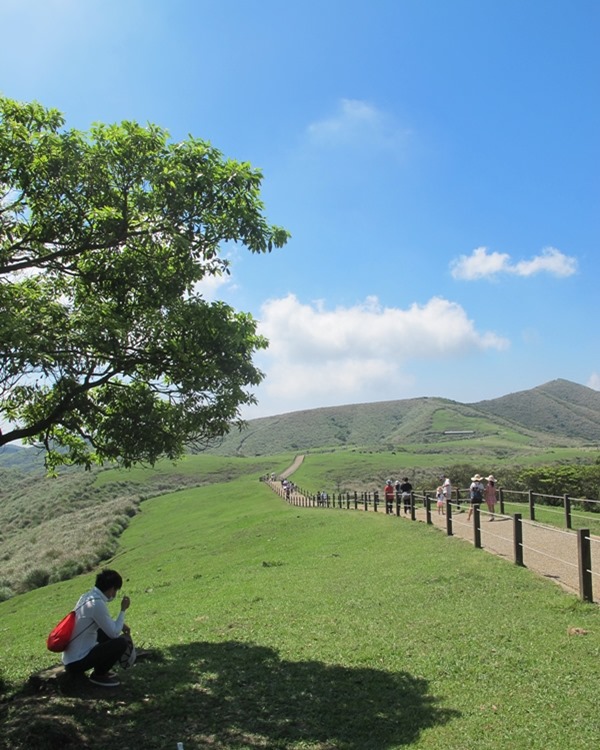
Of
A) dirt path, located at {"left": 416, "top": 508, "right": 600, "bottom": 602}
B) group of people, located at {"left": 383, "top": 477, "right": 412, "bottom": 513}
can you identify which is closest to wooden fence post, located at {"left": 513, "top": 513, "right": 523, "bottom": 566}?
dirt path, located at {"left": 416, "top": 508, "right": 600, "bottom": 602}

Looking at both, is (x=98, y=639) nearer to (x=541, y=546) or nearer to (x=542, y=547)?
(x=542, y=547)

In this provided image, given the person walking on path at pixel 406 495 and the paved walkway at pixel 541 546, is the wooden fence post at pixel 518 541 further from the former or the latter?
the person walking on path at pixel 406 495

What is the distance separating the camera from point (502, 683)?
269 inches

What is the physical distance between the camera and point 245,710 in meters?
6.58

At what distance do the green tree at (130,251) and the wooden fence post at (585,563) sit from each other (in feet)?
20.0

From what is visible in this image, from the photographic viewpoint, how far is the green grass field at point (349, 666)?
5.75 m

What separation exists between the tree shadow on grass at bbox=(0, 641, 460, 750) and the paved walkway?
15.4ft

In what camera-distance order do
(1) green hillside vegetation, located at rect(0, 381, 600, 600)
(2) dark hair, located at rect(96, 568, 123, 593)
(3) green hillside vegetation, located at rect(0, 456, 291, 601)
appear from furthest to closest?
1. (3) green hillside vegetation, located at rect(0, 456, 291, 601)
2. (1) green hillside vegetation, located at rect(0, 381, 600, 600)
3. (2) dark hair, located at rect(96, 568, 123, 593)

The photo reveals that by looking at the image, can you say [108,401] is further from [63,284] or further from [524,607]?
[524,607]

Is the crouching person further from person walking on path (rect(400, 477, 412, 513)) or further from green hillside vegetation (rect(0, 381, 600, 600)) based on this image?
person walking on path (rect(400, 477, 412, 513))

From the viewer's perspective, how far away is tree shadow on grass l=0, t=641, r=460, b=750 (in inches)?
223

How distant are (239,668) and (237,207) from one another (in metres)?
6.29

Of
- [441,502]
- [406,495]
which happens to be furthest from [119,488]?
[441,502]

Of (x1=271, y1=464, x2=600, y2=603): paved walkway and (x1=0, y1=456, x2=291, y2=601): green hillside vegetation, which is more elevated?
(x1=271, y1=464, x2=600, y2=603): paved walkway
